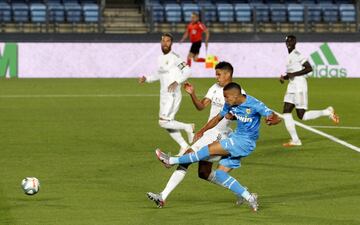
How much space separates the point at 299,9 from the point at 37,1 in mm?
11142

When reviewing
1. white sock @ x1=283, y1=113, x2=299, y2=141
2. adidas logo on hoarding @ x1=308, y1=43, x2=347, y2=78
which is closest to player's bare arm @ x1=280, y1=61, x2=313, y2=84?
white sock @ x1=283, y1=113, x2=299, y2=141

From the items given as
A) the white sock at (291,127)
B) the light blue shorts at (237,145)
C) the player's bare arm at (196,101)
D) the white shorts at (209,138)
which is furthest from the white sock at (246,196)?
the white sock at (291,127)

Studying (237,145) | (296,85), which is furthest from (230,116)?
(296,85)

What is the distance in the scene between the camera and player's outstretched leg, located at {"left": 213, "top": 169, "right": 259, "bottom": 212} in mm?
13438

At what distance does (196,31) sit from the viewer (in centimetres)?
3981

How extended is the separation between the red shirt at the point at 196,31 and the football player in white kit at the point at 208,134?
80.4ft

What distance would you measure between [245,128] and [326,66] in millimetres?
29082

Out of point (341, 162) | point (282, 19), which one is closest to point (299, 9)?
point (282, 19)

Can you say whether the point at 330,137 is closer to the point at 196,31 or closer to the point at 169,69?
the point at 169,69

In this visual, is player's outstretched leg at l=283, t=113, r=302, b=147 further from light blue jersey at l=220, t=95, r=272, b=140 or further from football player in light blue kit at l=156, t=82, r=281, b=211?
light blue jersey at l=220, t=95, r=272, b=140

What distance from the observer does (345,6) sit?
47.5 meters

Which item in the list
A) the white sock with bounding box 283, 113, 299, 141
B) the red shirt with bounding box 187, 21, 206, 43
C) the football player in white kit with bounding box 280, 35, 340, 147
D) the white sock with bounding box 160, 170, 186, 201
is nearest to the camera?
the white sock with bounding box 160, 170, 186, 201

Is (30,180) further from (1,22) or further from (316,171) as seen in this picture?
(1,22)

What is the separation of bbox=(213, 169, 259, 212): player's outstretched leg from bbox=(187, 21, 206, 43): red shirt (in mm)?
26420
